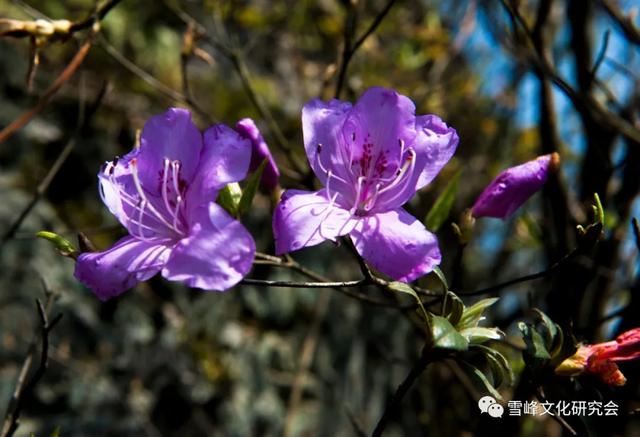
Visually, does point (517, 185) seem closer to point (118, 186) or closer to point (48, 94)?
point (118, 186)

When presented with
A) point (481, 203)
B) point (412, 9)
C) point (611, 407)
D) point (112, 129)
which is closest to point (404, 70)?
point (412, 9)

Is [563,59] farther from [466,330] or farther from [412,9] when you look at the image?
[466,330]

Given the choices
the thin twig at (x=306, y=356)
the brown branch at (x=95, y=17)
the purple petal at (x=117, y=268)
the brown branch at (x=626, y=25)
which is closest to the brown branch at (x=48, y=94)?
the brown branch at (x=95, y=17)

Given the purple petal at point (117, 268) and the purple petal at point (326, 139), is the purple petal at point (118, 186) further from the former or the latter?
the purple petal at point (326, 139)

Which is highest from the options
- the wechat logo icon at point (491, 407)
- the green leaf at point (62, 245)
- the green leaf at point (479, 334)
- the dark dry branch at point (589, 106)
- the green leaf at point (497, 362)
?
the dark dry branch at point (589, 106)

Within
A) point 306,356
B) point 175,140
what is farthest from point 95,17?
point 306,356
